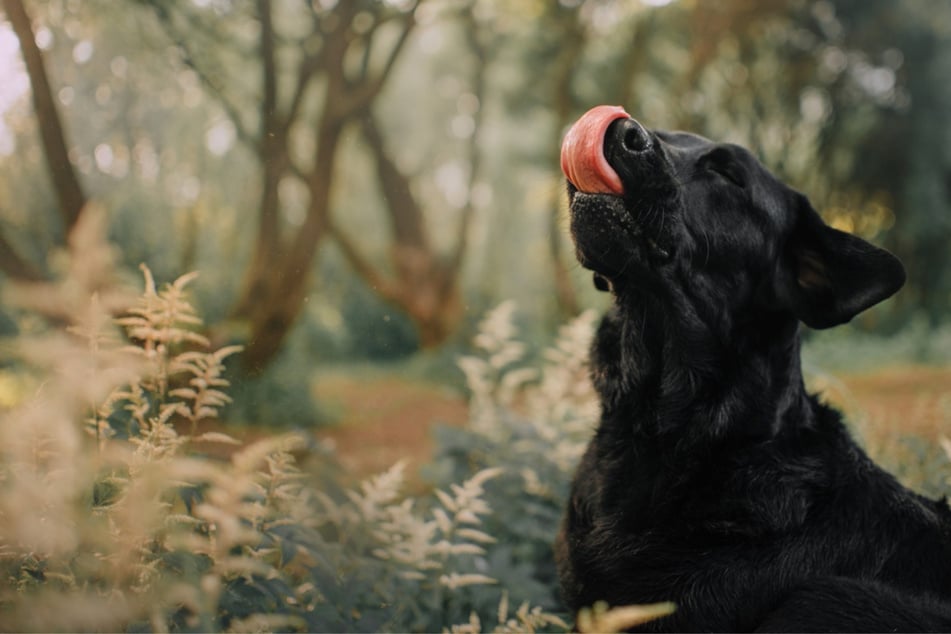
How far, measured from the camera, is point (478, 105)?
1319cm

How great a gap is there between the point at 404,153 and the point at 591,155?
30.8 feet

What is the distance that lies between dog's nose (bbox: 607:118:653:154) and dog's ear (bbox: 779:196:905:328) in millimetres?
837

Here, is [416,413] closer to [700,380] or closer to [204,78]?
[204,78]

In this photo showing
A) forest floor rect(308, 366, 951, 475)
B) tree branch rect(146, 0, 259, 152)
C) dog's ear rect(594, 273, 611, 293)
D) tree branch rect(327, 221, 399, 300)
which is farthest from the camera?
tree branch rect(327, 221, 399, 300)

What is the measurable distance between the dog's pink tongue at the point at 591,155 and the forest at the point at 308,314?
0.42 m

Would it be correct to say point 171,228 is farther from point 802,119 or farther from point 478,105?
point 802,119

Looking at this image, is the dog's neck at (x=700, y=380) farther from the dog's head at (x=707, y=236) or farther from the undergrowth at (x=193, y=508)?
the undergrowth at (x=193, y=508)

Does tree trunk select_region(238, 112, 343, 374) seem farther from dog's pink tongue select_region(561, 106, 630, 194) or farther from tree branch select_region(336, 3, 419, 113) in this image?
dog's pink tongue select_region(561, 106, 630, 194)

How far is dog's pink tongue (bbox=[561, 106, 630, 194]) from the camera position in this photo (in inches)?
90.1

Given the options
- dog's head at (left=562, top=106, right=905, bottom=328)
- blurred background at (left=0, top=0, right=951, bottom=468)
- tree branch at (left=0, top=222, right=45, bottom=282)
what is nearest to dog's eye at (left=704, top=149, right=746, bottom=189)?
dog's head at (left=562, top=106, right=905, bottom=328)

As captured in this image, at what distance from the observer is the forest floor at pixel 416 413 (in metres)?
5.02

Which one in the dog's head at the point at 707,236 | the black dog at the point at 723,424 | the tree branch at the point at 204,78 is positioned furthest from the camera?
the tree branch at the point at 204,78

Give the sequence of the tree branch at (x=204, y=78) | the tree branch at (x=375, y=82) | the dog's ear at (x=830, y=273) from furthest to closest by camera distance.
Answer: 1. the tree branch at (x=375, y=82)
2. the tree branch at (x=204, y=78)
3. the dog's ear at (x=830, y=273)

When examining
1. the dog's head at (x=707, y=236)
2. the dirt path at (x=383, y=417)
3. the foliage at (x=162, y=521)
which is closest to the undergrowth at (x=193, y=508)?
the foliage at (x=162, y=521)
